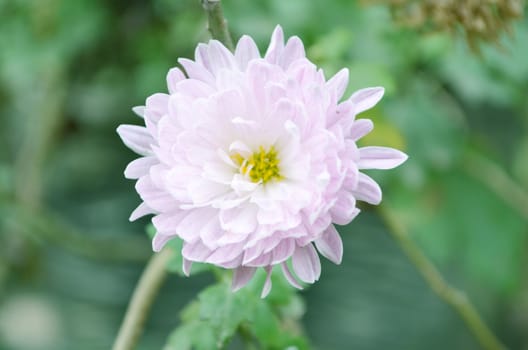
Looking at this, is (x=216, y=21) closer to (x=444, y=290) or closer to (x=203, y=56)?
(x=203, y=56)

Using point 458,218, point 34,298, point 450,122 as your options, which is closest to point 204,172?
point 450,122

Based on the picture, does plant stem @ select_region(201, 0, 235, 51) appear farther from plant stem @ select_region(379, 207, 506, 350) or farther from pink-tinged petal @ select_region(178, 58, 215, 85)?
plant stem @ select_region(379, 207, 506, 350)

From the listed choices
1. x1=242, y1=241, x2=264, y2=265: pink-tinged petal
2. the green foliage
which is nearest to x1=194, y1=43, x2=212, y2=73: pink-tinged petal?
x1=242, y1=241, x2=264, y2=265: pink-tinged petal

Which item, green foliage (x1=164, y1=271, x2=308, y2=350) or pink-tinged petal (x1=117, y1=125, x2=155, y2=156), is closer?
pink-tinged petal (x1=117, y1=125, x2=155, y2=156)

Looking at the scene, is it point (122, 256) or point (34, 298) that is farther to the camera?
point (34, 298)

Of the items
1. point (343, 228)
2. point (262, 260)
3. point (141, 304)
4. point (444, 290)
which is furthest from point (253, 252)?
point (343, 228)

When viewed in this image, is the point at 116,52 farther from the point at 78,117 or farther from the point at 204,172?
the point at 204,172
